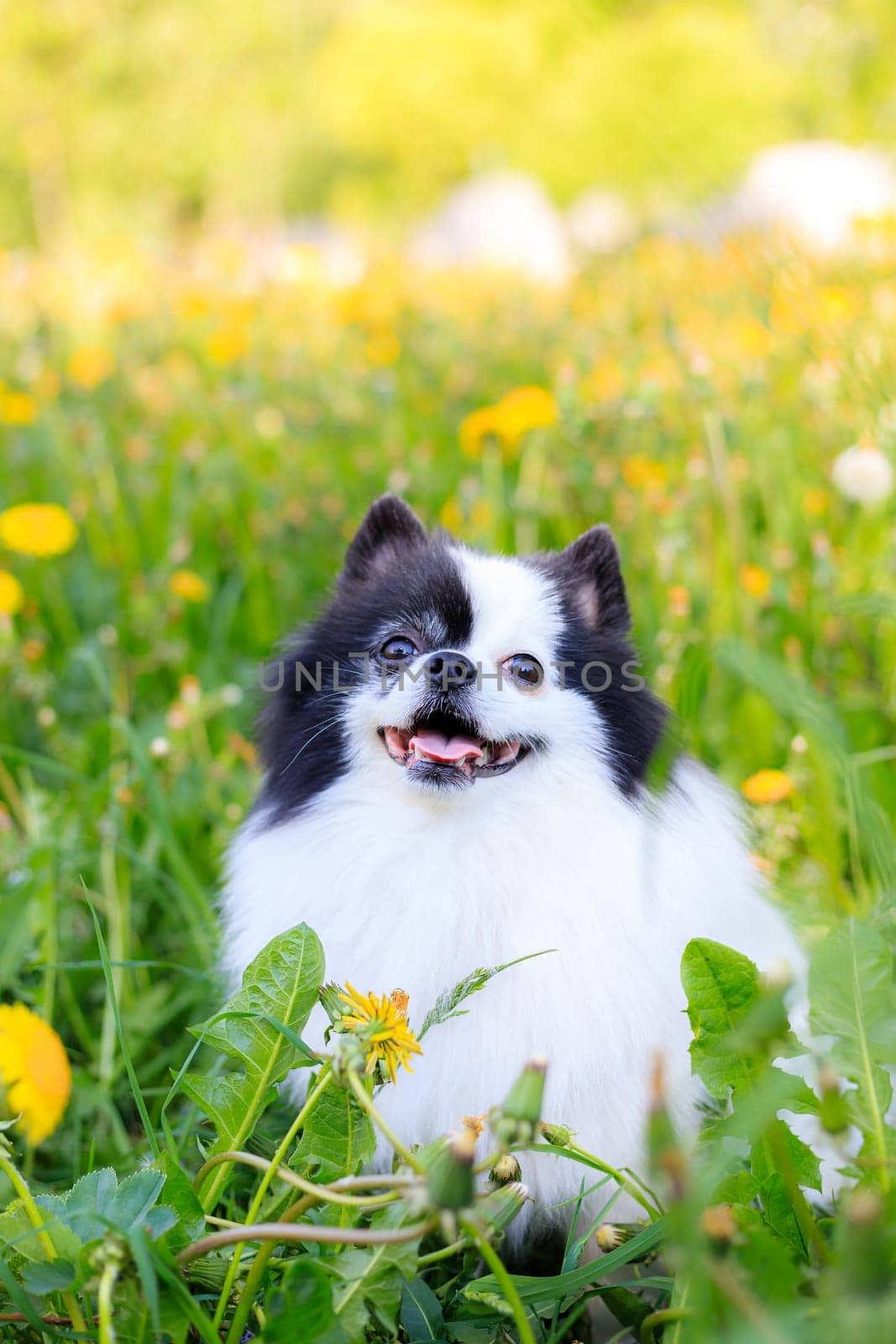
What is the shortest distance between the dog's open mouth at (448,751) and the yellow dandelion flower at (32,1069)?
2.85 feet

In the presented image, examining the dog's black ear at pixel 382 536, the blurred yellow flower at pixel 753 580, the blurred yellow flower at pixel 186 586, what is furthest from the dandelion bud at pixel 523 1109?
the blurred yellow flower at pixel 186 586

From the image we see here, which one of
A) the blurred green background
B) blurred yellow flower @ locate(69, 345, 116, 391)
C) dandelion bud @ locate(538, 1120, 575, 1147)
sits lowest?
dandelion bud @ locate(538, 1120, 575, 1147)

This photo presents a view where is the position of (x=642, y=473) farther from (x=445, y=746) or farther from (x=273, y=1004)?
(x=273, y=1004)

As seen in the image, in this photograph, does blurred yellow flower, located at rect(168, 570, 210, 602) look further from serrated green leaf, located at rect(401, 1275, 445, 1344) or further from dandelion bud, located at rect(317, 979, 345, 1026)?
serrated green leaf, located at rect(401, 1275, 445, 1344)

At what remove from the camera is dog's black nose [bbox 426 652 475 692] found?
6.18ft

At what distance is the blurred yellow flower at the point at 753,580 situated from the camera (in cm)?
336

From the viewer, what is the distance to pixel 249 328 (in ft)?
20.3

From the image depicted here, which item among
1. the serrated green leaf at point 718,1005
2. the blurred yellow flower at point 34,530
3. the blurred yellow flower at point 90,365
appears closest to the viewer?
the serrated green leaf at point 718,1005

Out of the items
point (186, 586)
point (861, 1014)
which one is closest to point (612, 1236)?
point (861, 1014)

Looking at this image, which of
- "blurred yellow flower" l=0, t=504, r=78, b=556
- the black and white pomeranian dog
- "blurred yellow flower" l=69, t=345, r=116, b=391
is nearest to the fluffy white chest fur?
the black and white pomeranian dog

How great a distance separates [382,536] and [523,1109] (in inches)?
64.9

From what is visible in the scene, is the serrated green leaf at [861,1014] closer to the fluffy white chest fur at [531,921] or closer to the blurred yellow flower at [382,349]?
the fluffy white chest fur at [531,921]

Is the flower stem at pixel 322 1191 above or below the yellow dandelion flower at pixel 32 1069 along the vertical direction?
below

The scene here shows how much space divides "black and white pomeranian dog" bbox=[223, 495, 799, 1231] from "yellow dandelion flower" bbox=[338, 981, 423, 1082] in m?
0.49
